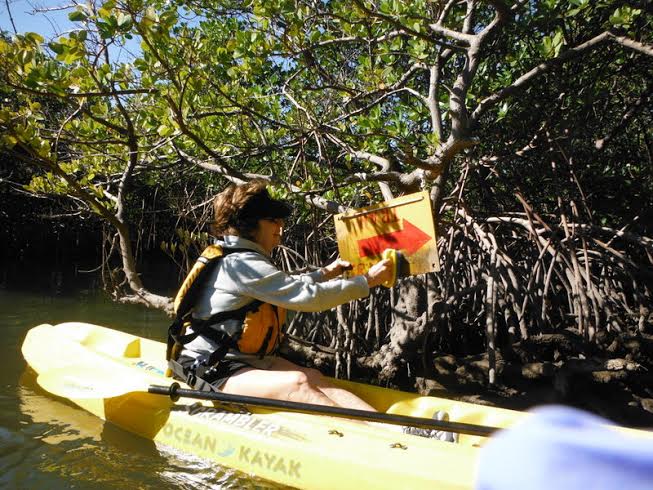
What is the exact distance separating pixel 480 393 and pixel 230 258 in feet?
7.54

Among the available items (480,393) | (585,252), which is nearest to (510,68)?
(585,252)

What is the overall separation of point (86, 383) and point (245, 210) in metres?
1.45

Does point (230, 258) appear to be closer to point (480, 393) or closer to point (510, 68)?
point (480, 393)

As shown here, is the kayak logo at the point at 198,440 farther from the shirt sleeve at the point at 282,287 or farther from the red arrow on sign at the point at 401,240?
the red arrow on sign at the point at 401,240

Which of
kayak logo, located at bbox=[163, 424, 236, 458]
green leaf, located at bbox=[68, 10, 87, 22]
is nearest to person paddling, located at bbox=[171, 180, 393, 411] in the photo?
kayak logo, located at bbox=[163, 424, 236, 458]

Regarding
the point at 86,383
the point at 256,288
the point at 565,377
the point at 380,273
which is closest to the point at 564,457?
the point at 256,288

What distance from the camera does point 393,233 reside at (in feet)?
9.66

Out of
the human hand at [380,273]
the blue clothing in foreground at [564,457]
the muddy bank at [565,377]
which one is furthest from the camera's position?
the muddy bank at [565,377]

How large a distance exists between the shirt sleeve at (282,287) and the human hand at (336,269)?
1.30 feet

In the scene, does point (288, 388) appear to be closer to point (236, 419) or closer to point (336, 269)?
point (236, 419)

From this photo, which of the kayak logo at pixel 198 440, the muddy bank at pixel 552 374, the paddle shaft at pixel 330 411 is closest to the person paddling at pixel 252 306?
the paddle shaft at pixel 330 411

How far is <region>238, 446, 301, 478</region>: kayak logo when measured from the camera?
247cm

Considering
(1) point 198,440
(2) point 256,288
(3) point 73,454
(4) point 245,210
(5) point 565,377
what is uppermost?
(4) point 245,210

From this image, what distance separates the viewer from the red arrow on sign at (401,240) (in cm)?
285
